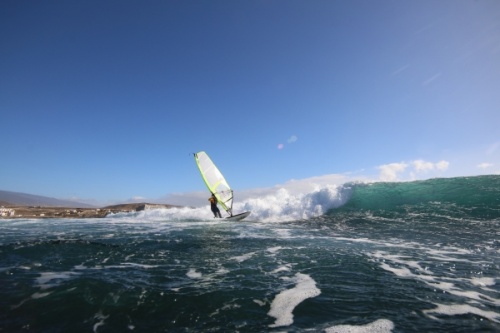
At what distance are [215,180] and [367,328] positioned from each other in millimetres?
21589

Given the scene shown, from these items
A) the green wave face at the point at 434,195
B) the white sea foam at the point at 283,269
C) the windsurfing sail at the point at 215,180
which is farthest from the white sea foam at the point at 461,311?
the windsurfing sail at the point at 215,180

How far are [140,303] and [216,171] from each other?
2072 cm

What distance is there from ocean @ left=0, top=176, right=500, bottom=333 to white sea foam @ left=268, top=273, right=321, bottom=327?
20 millimetres

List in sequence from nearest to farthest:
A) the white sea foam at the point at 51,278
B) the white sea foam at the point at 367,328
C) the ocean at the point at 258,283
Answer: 1. the white sea foam at the point at 367,328
2. the ocean at the point at 258,283
3. the white sea foam at the point at 51,278

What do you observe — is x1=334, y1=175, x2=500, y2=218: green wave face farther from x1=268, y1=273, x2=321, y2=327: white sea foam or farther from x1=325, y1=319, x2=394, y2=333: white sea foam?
x1=325, y1=319, x2=394, y2=333: white sea foam

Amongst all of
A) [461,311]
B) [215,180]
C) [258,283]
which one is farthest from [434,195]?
[258,283]

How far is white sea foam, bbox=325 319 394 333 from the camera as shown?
4.23 m

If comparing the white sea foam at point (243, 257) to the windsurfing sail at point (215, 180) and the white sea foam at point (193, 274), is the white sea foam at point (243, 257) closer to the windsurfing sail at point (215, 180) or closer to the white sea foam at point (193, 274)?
the white sea foam at point (193, 274)

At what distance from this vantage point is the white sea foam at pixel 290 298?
470 centimetres

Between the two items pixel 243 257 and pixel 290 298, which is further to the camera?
pixel 243 257

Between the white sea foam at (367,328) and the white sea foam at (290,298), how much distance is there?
2.34 feet

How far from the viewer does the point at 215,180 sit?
25.3m

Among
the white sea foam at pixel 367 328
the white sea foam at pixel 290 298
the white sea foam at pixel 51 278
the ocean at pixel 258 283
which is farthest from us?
the white sea foam at pixel 51 278

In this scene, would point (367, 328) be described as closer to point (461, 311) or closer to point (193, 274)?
point (461, 311)
